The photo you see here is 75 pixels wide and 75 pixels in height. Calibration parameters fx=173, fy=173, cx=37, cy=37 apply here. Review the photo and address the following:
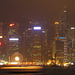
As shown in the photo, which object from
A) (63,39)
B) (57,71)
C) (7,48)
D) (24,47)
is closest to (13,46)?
(7,48)

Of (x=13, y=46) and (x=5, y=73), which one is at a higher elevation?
(x=13, y=46)

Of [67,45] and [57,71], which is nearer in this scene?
[57,71]

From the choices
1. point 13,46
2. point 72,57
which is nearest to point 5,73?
point 13,46

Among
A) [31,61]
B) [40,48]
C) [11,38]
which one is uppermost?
[11,38]

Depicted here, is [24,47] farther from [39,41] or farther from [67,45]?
[67,45]

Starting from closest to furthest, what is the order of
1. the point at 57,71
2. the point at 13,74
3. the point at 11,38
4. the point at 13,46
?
1. the point at 13,74
2. the point at 57,71
3. the point at 13,46
4. the point at 11,38

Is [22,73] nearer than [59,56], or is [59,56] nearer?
[22,73]

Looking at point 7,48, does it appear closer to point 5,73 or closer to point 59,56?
point 59,56

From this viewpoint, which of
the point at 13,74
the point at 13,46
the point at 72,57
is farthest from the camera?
the point at 72,57

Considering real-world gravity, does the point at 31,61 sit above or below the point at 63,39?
below
